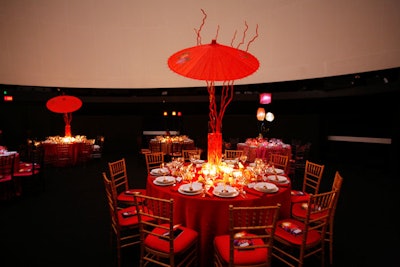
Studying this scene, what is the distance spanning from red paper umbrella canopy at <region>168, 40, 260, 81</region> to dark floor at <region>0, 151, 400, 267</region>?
234cm

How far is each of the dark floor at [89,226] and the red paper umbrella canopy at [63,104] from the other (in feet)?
6.25

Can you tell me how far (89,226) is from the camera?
11.3 feet

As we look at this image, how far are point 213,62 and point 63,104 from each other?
5425 millimetres

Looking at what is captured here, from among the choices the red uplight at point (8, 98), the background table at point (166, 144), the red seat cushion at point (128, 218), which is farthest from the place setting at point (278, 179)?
the red uplight at point (8, 98)

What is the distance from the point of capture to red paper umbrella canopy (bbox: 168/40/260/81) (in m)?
2.25

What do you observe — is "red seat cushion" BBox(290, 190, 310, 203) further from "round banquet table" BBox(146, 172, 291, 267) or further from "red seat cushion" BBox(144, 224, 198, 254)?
"red seat cushion" BBox(144, 224, 198, 254)

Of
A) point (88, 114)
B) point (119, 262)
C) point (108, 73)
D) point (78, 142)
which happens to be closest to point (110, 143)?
point (88, 114)

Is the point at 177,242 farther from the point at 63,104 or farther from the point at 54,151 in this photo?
the point at 54,151

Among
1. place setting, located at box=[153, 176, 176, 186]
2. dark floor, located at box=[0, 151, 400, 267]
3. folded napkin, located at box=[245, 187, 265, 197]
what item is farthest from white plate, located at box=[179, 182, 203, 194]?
dark floor, located at box=[0, 151, 400, 267]

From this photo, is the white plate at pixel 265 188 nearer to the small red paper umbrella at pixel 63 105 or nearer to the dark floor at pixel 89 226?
the dark floor at pixel 89 226

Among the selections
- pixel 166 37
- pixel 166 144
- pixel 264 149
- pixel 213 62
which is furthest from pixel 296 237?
pixel 166 144

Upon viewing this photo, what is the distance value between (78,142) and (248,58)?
22.9ft

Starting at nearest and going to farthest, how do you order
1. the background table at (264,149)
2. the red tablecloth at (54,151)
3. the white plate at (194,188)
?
1. the white plate at (194,188)
2. the background table at (264,149)
3. the red tablecloth at (54,151)

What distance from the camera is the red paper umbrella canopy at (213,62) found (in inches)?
88.6
